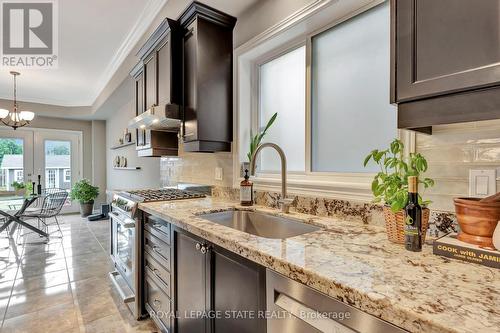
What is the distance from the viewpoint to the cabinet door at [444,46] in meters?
0.69

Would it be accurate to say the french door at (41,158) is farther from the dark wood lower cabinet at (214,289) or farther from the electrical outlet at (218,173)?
the dark wood lower cabinet at (214,289)

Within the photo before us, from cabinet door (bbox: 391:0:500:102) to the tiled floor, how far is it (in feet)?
7.35

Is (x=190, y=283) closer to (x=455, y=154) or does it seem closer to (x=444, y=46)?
(x=455, y=154)

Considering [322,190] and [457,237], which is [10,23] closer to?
[322,190]

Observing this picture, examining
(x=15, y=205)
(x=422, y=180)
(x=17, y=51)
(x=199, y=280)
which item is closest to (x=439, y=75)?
(x=422, y=180)

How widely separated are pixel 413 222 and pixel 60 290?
305 cm

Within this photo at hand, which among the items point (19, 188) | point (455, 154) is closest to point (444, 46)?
point (455, 154)

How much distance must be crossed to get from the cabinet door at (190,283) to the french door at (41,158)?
578cm

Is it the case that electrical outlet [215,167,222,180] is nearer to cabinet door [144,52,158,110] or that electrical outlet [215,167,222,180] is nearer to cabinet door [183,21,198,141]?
cabinet door [183,21,198,141]

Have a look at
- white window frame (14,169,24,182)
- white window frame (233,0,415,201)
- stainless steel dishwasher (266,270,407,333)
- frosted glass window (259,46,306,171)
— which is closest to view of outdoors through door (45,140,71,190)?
white window frame (14,169,24,182)

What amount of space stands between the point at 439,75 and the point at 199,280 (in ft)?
4.24

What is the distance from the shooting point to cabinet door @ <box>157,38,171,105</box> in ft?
7.40

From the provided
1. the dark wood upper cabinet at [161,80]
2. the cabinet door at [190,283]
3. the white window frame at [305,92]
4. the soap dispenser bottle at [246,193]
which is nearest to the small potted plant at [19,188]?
the dark wood upper cabinet at [161,80]

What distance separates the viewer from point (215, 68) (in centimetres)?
210
